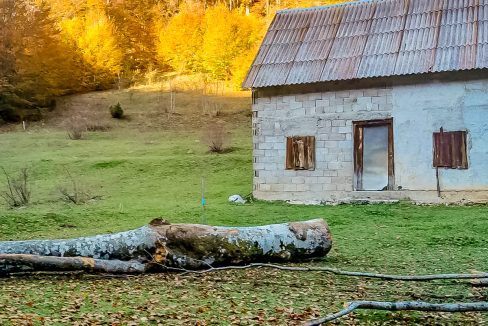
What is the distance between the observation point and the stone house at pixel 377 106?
14.5 meters

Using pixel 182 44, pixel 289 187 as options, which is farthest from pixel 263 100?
pixel 182 44

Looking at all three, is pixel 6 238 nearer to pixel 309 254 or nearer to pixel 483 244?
pixel 309 254

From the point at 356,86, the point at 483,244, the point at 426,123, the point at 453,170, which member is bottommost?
the point at 483,244

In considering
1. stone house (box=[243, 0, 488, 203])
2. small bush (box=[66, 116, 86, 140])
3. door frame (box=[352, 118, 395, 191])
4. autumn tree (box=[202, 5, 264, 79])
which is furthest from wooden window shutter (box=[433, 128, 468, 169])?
autumn tree (box=[202, 5, 264, 79])

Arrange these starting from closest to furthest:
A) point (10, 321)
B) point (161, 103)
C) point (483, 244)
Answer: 1. point (10, 321)
2. point (483, 244)
3. point (161, 103)

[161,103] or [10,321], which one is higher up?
[161,103]

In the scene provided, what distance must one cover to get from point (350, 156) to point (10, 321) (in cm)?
1185

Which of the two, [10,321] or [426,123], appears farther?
[426,123]

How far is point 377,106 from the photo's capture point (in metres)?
15.4

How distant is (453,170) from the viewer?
14453 mm

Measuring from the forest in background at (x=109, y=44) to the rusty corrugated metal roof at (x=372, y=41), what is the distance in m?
24.4

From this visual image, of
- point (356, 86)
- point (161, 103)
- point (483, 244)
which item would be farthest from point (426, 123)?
point (161, 103)

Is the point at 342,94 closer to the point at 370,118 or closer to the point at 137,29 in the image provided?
the point at 370,118

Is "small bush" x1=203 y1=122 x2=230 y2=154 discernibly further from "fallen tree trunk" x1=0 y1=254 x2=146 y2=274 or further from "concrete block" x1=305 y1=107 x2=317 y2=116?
"fallen tree trunk" x1=0 y1=254 x2=146 y2=274
